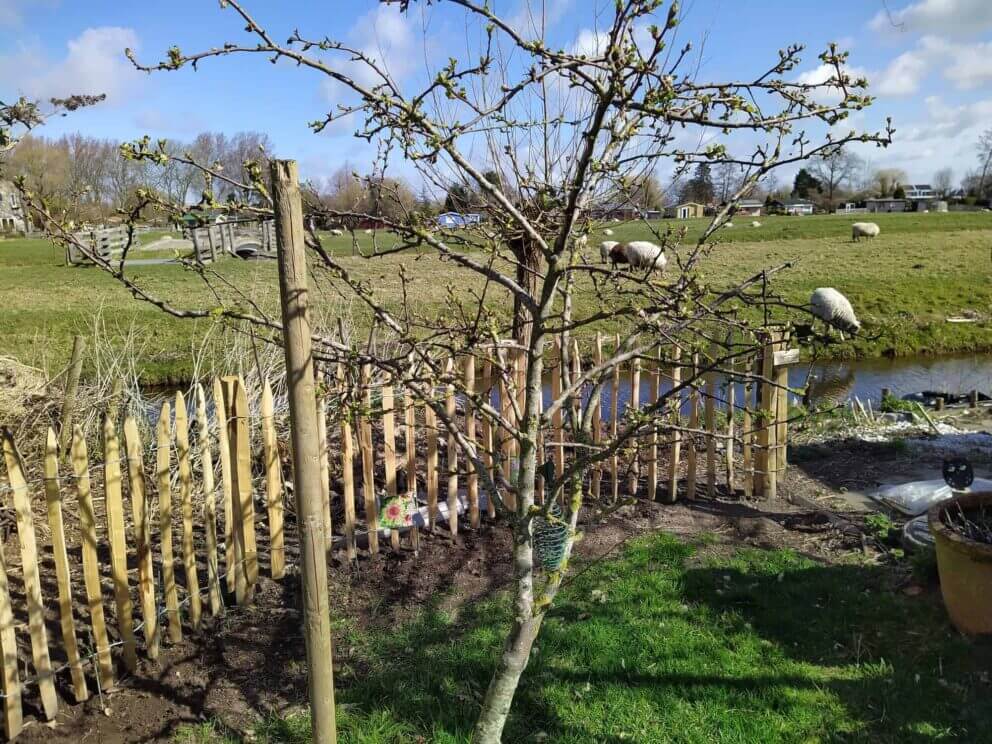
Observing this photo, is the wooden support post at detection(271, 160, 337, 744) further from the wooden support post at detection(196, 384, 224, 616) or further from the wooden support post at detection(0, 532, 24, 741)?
the wooden support post at detection(196, 384, 224, 616)

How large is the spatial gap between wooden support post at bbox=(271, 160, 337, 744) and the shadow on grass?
691 mm

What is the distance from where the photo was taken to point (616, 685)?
10.7 feet

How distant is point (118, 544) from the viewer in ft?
10.7

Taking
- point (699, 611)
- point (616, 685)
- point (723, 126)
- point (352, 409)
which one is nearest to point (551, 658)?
point (616, 685)

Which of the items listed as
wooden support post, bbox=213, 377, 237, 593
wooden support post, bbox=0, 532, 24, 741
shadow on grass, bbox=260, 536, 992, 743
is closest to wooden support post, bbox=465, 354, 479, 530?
shadow on grass, bbox=260, 536, 992, 743

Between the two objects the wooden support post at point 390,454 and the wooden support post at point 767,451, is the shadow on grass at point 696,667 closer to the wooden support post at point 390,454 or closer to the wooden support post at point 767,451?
the wooden support post at point 390,454

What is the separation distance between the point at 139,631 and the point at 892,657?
11.6 feet

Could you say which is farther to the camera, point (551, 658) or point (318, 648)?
point (551, 658)

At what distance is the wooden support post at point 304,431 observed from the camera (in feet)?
6.98

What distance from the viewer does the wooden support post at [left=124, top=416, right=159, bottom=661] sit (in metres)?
3.24

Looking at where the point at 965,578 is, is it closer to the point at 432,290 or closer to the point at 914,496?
the point at 914,496

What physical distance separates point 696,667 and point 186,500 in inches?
96.3

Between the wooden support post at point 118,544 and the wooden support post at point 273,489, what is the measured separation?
821mm

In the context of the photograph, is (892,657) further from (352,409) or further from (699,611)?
(352,409)
